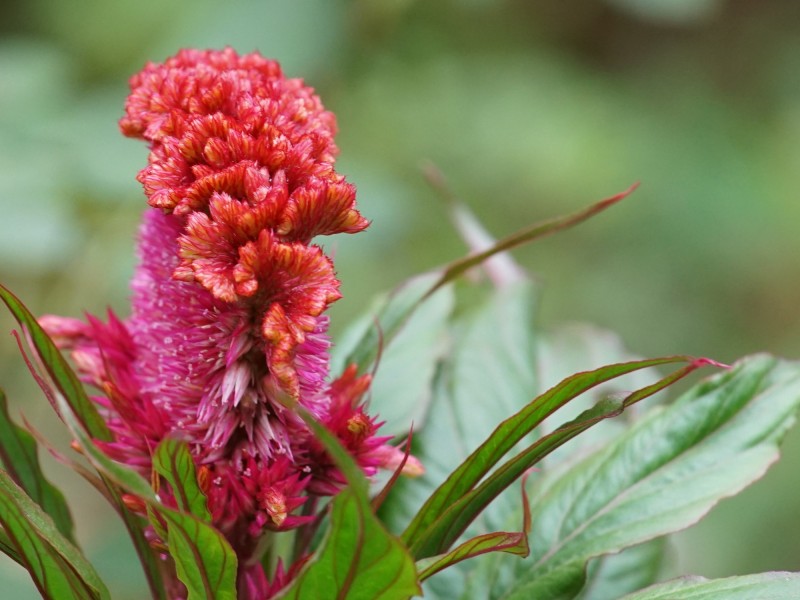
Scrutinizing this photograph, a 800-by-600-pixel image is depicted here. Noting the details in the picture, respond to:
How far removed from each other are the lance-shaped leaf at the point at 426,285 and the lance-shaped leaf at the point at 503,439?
192 mm

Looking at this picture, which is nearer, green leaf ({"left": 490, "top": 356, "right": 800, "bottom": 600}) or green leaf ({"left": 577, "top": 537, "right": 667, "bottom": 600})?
green leaf ({"left": 490, "top": 356, "right": 800, "bottom": 600})

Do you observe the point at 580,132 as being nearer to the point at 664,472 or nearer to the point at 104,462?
the point at 664,472

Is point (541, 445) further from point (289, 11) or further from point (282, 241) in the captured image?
point (289, 11)

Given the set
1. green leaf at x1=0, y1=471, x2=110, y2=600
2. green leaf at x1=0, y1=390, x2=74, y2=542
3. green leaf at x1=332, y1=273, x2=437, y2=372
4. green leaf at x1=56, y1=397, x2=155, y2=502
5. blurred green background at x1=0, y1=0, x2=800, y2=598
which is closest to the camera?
green leaf at x1=56, y1=397, x2=155, y2=502

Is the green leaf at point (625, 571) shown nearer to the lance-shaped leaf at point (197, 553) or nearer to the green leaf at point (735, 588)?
the green leaf at point (735, 588)

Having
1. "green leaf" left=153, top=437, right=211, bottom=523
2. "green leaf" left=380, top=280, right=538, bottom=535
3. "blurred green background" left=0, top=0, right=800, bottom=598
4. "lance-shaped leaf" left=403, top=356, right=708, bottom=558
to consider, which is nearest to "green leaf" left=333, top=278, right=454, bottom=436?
"green leaf" left=380, top=280, right=538, bottom=535

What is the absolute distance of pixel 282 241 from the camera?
708mm

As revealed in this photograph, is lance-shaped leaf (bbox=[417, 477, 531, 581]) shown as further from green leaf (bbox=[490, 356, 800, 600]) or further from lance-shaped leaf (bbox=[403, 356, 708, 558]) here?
green leaf (bbox=[490, 356, 800, 600])

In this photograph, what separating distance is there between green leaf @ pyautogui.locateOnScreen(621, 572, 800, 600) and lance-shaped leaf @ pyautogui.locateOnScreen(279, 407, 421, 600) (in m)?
0.26

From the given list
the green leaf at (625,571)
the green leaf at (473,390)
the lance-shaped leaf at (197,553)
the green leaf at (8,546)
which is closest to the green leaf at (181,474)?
the lance-shaped leaf at (197,553)

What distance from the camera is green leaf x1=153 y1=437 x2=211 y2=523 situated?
0.66 metres

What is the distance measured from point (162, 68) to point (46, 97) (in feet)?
5.48

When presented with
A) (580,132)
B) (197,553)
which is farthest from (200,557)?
(580,132)

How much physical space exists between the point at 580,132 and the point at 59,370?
275 centimetres
